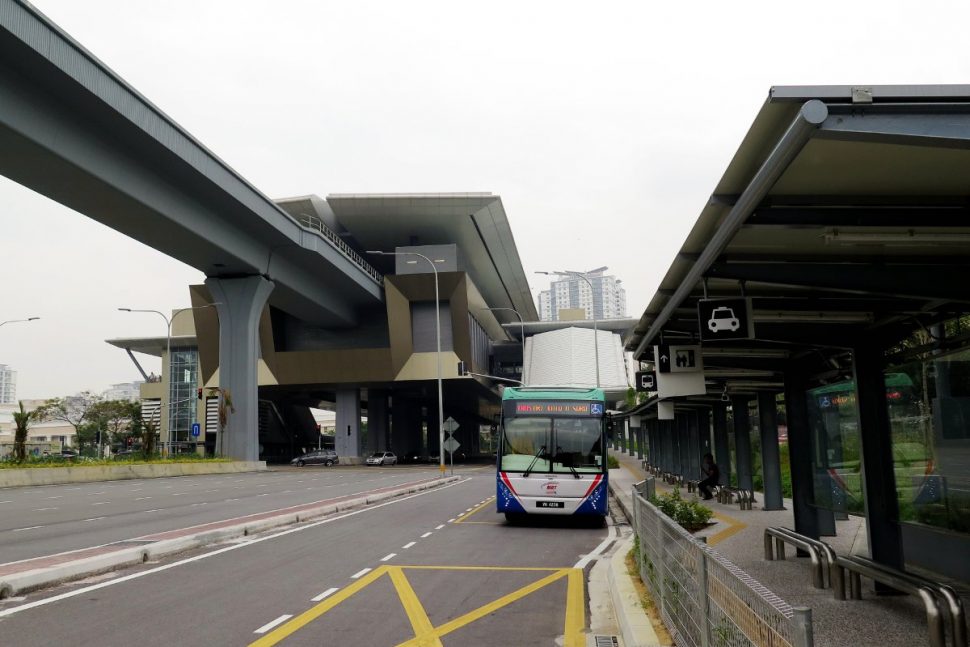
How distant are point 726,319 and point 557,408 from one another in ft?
33.0

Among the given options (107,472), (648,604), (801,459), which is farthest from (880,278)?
(107,472)

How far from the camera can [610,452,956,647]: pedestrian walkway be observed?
7934 mm

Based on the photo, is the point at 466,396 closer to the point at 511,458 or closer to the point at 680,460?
the point at 680,460

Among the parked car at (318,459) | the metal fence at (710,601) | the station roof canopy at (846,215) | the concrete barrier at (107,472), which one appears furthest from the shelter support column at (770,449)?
the parked car at (318,459)

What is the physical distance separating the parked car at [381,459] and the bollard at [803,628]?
6821cm

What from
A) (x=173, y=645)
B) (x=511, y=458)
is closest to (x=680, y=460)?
(x=511, y=458)

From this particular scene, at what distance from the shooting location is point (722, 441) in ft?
84.1

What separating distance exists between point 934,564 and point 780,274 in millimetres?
5109

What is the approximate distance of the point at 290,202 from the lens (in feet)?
224

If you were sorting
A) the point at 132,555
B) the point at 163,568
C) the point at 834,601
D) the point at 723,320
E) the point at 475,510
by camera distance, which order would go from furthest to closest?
the point at 475,510, the point at 132,555, the point at 163,568, the point at 723,320, the point at 834,601

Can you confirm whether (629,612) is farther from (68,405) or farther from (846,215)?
(68,405)

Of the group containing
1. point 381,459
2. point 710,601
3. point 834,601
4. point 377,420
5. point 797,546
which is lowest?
point 381,459

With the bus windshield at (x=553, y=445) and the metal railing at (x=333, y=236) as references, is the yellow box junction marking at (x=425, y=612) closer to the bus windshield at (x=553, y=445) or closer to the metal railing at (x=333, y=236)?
the bus windshield at (x=553, y=445)

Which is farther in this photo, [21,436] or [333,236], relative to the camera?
[333,236]
